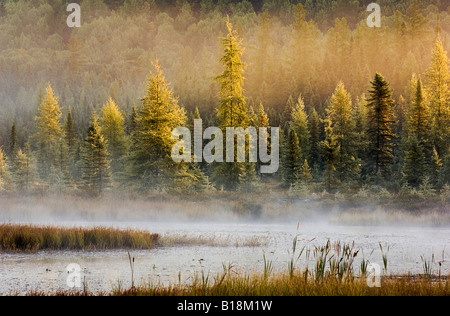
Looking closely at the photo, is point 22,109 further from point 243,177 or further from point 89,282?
point 89,282

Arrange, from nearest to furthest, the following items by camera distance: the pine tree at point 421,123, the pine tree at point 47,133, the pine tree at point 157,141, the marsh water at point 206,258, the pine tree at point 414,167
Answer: the marsh water at point 206,258, the pine tree at point 157,141, the pine tree at point 414,167, the pine tree at point 421,123, the pine tree at point 47,133

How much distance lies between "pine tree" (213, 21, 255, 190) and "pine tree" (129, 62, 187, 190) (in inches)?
160

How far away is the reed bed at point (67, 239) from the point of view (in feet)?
56.7

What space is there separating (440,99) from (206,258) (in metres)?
43.6

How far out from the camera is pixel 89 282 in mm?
11891

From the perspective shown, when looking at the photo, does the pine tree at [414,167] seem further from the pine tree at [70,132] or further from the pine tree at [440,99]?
the pine tree at [70,132]

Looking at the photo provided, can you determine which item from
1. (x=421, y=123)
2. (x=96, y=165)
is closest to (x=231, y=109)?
(x=96, y=165)

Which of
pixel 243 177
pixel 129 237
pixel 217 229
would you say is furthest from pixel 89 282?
pixel 243 177

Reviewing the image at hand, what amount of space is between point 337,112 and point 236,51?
1591 cm

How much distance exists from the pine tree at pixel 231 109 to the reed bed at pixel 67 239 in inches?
875

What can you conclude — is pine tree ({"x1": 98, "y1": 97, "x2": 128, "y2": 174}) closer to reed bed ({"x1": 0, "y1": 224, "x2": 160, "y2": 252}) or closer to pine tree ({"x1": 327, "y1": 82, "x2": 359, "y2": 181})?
pine tree ({"x1": 327, "y1": 82, "x2": 359, "y2": 181})

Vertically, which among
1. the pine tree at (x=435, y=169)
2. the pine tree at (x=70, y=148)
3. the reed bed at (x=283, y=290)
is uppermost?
the pine tree at (x=70, y=148)

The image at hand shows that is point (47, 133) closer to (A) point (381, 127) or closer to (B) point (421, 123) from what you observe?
(A) point (381, 127)

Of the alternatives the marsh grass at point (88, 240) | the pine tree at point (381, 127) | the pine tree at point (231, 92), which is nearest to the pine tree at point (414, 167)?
the pine tree at point (381, 127)
